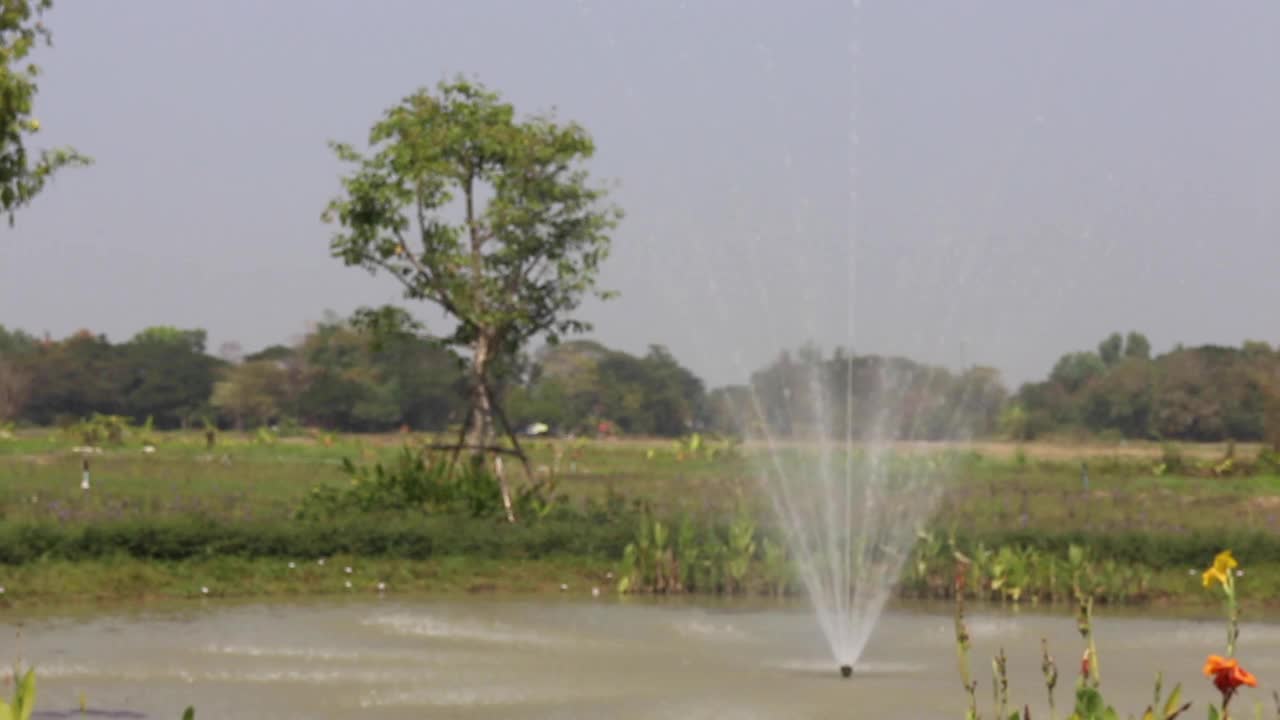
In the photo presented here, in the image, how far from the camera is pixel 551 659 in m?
13.8

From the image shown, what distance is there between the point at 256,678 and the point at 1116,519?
622 inches

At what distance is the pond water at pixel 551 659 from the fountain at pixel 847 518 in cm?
29

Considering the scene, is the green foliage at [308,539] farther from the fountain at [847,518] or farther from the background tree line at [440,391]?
the background tree line at [440,391]

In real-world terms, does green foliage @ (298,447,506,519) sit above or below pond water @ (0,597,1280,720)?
above

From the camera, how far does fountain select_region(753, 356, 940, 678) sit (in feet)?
50.7

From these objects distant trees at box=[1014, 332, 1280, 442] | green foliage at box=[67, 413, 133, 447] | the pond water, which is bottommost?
the pond water

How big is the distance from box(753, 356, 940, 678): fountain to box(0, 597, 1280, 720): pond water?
0.95 feet

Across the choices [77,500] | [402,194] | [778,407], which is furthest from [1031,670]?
[77,500]

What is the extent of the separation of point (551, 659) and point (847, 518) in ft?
15.2

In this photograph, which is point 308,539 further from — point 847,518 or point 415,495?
point 847,518

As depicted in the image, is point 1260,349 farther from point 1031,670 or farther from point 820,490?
point 1031,670

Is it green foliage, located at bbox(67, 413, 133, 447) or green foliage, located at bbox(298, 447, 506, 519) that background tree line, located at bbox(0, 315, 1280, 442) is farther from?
green foliage, located at bbox(298, 447, 506, 519)

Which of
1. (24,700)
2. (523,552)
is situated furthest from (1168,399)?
(24,700)

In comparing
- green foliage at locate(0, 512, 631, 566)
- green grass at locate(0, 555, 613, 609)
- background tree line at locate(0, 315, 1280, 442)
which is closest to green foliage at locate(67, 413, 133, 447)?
background tree line at locate(0, 315, 1280, 442)
